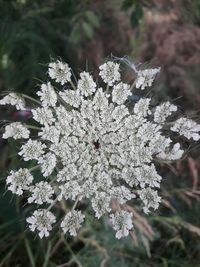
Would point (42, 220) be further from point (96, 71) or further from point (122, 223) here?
point (96, 71)

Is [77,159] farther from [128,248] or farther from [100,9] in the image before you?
[100,9]

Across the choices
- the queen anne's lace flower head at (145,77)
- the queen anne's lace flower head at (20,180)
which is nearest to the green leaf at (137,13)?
the queen anne's lace flower head at (145,77)

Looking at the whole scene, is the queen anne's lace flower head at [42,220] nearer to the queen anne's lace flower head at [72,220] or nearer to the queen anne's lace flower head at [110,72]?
the queen anne's lace flower head at [72,220]

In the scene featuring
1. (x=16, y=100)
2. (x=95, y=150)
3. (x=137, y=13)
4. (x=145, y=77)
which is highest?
(x=137, y=13)

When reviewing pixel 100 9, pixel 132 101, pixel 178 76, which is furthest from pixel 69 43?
pixel 132 101

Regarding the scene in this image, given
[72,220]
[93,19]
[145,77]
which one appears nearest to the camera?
[72,220]

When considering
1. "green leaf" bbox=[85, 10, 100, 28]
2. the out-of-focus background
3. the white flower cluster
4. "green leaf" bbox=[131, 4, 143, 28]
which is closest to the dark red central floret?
the white flower cluster

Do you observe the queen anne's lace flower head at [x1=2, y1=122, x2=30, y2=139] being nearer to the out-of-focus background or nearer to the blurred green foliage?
the out-of-focus background

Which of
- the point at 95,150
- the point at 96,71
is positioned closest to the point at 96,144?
the point at 95,150
